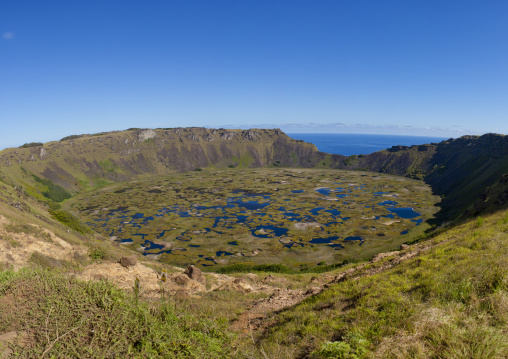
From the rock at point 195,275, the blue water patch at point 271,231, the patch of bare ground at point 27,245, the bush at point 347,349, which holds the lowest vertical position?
the blue water patch at point 271,231

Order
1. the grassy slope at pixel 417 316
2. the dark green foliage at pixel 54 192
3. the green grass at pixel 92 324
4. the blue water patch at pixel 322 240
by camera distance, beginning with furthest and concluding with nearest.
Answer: the dark green foliage at pixel 54 192 < the blue water patch at pixel 322 240 < the grassy slope at pixel 417 316 < the green grass at pixel 92 324

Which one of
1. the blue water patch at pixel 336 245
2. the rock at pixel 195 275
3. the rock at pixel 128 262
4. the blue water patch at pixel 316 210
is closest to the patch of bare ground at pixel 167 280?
the rock at pixel 195 275

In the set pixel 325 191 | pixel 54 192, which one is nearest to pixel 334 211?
pixel 325 191

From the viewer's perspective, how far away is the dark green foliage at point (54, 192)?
142100 mm

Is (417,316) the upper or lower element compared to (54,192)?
upper

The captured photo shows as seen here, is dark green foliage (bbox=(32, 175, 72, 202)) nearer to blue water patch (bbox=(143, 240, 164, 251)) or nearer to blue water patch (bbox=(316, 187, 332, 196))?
blue water patch (bbox=(143, 240, 164, 251))

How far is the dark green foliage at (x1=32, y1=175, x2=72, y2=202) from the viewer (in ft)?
466

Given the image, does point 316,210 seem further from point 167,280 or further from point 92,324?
point 92,324

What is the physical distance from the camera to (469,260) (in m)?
13.5

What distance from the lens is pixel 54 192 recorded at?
148 metres

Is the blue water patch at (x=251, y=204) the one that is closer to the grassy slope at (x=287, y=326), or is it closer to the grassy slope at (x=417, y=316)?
the grassy slope at (x=417, y=316)

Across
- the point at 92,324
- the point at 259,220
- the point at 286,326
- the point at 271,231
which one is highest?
the point at 92,324

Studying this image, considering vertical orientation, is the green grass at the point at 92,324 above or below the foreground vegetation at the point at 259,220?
above

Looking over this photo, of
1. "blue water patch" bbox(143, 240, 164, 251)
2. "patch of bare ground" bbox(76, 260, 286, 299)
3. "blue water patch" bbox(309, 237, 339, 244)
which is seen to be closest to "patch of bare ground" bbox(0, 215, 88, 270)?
"patch of bare ground" bbox(76, 260, 286, 299)
